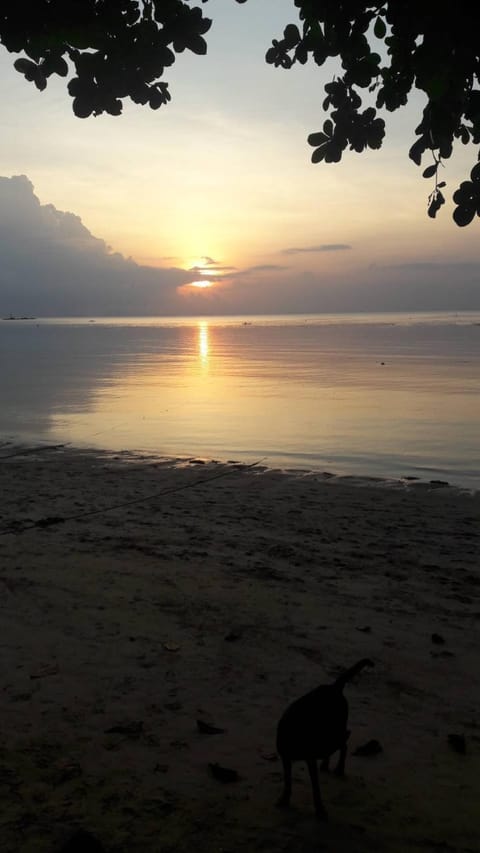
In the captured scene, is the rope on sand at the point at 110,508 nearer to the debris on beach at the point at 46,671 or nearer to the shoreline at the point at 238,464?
the shoreline at the point at 238,464

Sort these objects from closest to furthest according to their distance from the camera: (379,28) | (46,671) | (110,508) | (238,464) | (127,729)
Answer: (127,729)
(379,28)
(46,671)
(110,508)
(238,464)

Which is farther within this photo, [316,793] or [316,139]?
[316,139]

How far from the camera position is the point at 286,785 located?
335cm

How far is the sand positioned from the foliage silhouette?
323 centimetres

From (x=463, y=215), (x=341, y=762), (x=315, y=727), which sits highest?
(x=463, y=215)

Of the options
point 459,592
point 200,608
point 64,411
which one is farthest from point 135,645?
point 64,411

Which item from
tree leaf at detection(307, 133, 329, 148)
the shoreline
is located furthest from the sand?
tree leaf at detection(307, 133, 329, 148)

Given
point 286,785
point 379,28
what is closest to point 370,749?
point 286,785

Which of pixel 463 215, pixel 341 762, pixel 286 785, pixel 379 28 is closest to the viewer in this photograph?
pixel 286 785

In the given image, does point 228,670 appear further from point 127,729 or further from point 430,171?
point 430,171

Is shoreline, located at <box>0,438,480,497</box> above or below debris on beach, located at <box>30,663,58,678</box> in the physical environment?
Answer: above

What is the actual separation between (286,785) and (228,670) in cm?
153

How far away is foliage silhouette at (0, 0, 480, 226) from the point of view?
3.44 meters

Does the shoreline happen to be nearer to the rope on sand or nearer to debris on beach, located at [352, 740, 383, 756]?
the rope on sand
